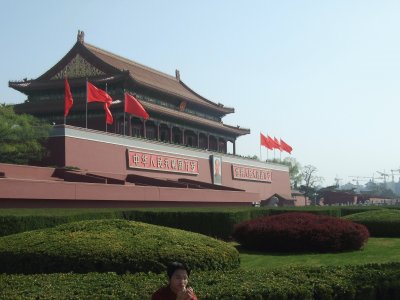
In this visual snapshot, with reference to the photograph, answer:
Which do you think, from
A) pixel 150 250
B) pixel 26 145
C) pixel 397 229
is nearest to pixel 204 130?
pixel 26 145

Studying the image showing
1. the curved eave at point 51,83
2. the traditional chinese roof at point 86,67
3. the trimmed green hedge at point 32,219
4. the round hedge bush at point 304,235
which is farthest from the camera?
the traditional chinese roof at point 86,67

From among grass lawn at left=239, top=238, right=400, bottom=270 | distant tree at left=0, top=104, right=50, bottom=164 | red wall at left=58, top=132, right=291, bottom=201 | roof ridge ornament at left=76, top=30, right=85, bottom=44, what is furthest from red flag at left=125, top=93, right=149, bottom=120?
grass lawn at left=239, top=238, right=400, bottom=270

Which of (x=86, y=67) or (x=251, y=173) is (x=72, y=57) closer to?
(x=86, y=67)

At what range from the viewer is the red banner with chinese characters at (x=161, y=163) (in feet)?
102

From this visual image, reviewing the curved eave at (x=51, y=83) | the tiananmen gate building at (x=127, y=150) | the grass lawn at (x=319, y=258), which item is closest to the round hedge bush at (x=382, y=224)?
the grass lawn at (x=319, y=258)

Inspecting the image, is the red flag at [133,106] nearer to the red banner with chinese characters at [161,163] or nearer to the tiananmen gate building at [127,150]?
the tiananmen gate building at [127,150]

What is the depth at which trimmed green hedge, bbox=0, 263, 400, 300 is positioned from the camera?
5.34 metres

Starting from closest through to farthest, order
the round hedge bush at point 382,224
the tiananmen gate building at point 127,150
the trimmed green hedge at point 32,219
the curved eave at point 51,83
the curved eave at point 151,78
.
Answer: the trimmed green hedge at point 32,219, the round hedge bush at point 382,224, the tiananmen gate building at point 127,150, the curved eave at point 51,83, the curved eave at point 151,78

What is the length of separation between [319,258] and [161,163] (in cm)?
2186

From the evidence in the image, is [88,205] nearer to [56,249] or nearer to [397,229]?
[397,229]

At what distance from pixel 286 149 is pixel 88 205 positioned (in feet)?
105

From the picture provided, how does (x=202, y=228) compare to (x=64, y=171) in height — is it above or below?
below

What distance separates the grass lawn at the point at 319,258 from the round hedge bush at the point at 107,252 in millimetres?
2445

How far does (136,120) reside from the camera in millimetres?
38438
